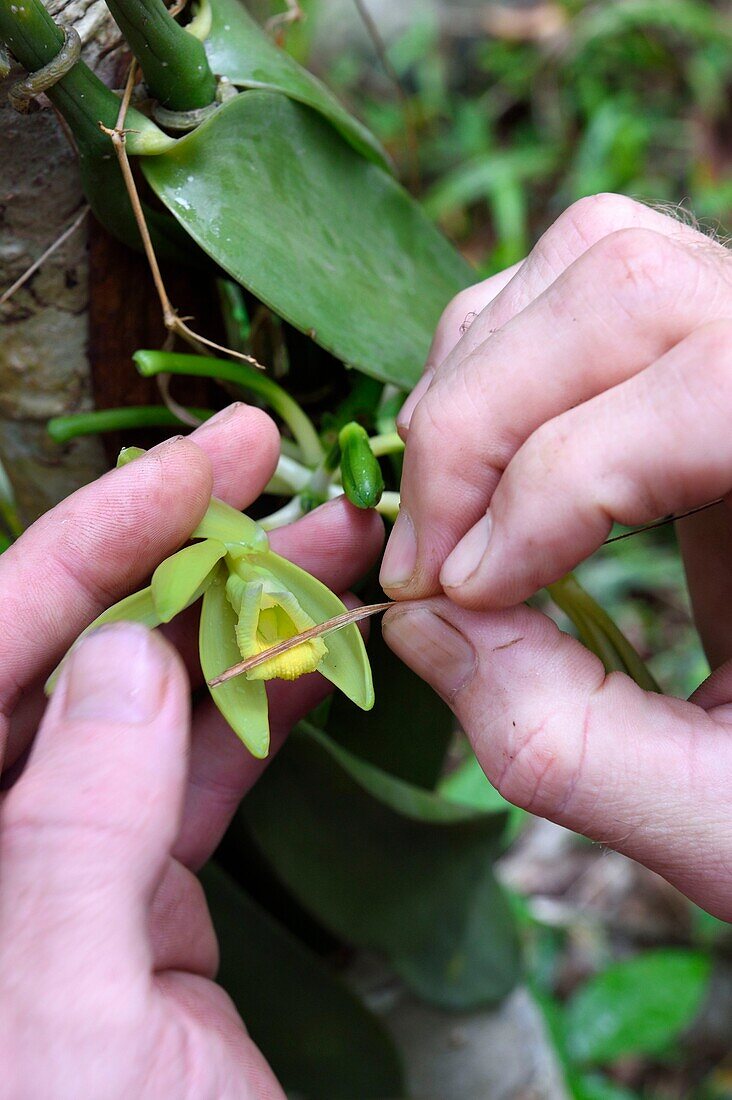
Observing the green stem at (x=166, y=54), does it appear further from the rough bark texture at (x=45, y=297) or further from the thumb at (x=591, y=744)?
the thumb at (x=591, y=744)

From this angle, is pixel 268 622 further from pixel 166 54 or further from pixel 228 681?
pixel 166 54

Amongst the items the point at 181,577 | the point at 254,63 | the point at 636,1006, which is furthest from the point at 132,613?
the point at 636,1006

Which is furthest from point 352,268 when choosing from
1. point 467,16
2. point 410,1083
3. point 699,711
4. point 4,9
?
point 467,16

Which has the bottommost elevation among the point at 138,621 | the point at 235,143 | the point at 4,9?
the point at 138,621

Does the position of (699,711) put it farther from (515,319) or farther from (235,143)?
(235,143)

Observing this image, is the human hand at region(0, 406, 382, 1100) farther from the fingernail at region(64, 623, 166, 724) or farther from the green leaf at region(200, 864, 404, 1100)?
the green leaf at region(200, 864, 404, 1100)
